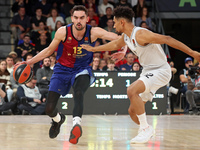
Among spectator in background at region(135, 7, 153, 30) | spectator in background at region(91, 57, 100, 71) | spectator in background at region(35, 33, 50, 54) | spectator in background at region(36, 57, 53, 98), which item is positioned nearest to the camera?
spectator in background at region(36, 57, 53, 98)

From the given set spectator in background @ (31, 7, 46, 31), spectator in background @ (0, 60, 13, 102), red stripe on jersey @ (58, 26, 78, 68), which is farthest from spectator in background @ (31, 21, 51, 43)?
red stripe on jersey @ (58, 26, 78, 68)

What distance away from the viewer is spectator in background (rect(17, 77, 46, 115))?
1137 cm

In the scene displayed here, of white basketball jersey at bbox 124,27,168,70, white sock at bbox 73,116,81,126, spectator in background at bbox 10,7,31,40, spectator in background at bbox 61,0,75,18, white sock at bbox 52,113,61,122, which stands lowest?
white sock at bbox 52,113,61,122

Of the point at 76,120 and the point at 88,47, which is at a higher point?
the point at 88,47

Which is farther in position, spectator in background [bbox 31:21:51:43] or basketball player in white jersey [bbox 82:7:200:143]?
spectator in background [bbox 31:21:51:43]

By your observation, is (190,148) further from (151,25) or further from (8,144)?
(151,25)

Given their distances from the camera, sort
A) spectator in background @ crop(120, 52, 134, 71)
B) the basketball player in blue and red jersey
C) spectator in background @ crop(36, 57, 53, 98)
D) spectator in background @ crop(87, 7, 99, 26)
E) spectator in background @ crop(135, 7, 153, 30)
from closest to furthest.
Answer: the basketball player in blue and red jersey → spectator in background @ crop(36, 57, 53, 98) → spectator in background @ crop(120, 52, 134, 71) → spectator in background @ crop(87, 7, 99, 26) → spectator in background @ crop(135, 7, 153, 30)

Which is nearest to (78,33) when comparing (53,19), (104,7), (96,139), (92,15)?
(96,139)

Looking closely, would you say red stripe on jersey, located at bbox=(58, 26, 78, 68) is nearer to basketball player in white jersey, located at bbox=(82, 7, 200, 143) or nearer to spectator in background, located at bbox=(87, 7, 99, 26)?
basketball player in white jersey, located at bbox=(82, 7, 200, 143)

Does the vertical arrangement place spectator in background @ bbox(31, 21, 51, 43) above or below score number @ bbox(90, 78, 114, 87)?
above

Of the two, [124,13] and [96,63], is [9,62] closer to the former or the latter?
[96,63]

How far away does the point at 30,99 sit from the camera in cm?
1140

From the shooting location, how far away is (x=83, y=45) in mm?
5992
